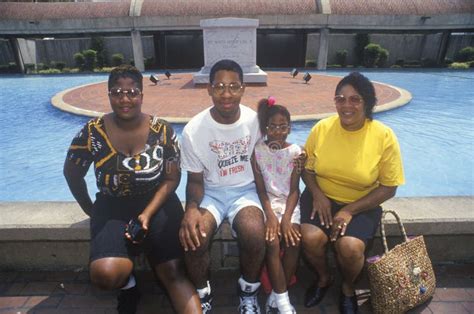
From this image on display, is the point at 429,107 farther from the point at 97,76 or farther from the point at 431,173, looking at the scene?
the point at 97,76

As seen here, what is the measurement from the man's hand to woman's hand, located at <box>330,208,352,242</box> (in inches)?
38.1

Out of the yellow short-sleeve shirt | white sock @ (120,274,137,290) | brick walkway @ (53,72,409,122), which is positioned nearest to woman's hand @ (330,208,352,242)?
the yellow short-sleeve shirt

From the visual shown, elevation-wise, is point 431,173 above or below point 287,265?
below

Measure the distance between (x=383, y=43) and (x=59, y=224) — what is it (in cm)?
2675

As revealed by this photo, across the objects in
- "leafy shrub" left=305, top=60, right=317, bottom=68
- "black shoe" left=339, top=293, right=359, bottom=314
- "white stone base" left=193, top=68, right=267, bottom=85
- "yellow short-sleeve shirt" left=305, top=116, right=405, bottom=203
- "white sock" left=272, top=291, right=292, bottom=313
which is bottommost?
"leafy shrub" left=305, top=60, right=317, bottom=68

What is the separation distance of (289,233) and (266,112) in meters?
1.02

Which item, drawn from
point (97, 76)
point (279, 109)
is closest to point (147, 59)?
point (97, 76)

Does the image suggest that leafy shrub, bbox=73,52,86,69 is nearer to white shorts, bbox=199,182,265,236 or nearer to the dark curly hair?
the dark curly hair

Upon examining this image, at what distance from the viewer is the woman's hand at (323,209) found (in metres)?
2.52

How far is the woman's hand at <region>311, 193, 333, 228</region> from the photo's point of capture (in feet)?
8.25

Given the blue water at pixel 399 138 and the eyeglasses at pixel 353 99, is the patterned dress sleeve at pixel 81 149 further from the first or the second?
the blue water at pixel 399 138

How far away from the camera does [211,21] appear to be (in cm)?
1349

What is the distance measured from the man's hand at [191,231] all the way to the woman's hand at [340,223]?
967 millimetres

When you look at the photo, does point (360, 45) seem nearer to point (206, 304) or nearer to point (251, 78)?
point (251, 78)
